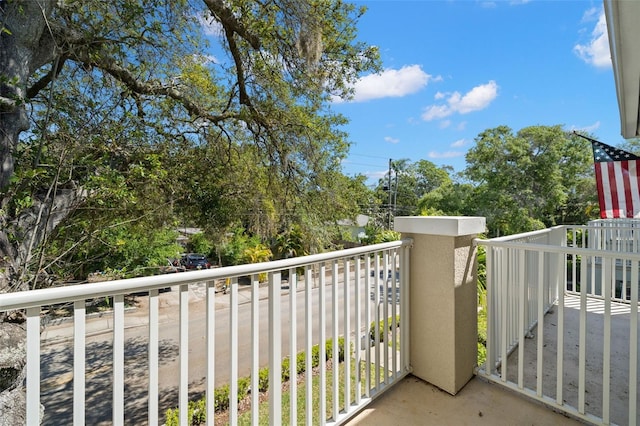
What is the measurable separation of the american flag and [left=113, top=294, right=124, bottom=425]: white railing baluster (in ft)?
18.8

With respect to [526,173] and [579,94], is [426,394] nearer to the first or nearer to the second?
[526,173]

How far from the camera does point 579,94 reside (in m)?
18.5

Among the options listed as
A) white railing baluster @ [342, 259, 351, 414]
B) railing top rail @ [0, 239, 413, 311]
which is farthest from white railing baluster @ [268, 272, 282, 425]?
white railing baluster @ [342, 259, 351, 414]

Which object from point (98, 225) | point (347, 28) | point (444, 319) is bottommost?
point (444, 319)

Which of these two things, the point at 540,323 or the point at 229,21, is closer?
the point at 540,323

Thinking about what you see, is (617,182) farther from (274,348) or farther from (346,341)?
(274,348)

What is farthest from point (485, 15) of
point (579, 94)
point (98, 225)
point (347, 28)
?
point (579, 94)

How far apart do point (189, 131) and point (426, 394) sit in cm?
477

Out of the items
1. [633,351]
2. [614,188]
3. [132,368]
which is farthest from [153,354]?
[132,368]

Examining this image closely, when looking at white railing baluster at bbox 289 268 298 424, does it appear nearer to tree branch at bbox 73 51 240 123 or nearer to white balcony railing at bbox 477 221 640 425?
white balcony railing at bbox 477 221 640 425

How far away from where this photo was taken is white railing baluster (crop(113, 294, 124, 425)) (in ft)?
3.38

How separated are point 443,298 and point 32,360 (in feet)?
7.00

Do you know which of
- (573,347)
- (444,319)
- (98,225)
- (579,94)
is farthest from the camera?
(579,94)

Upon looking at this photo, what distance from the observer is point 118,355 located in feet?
3.44
